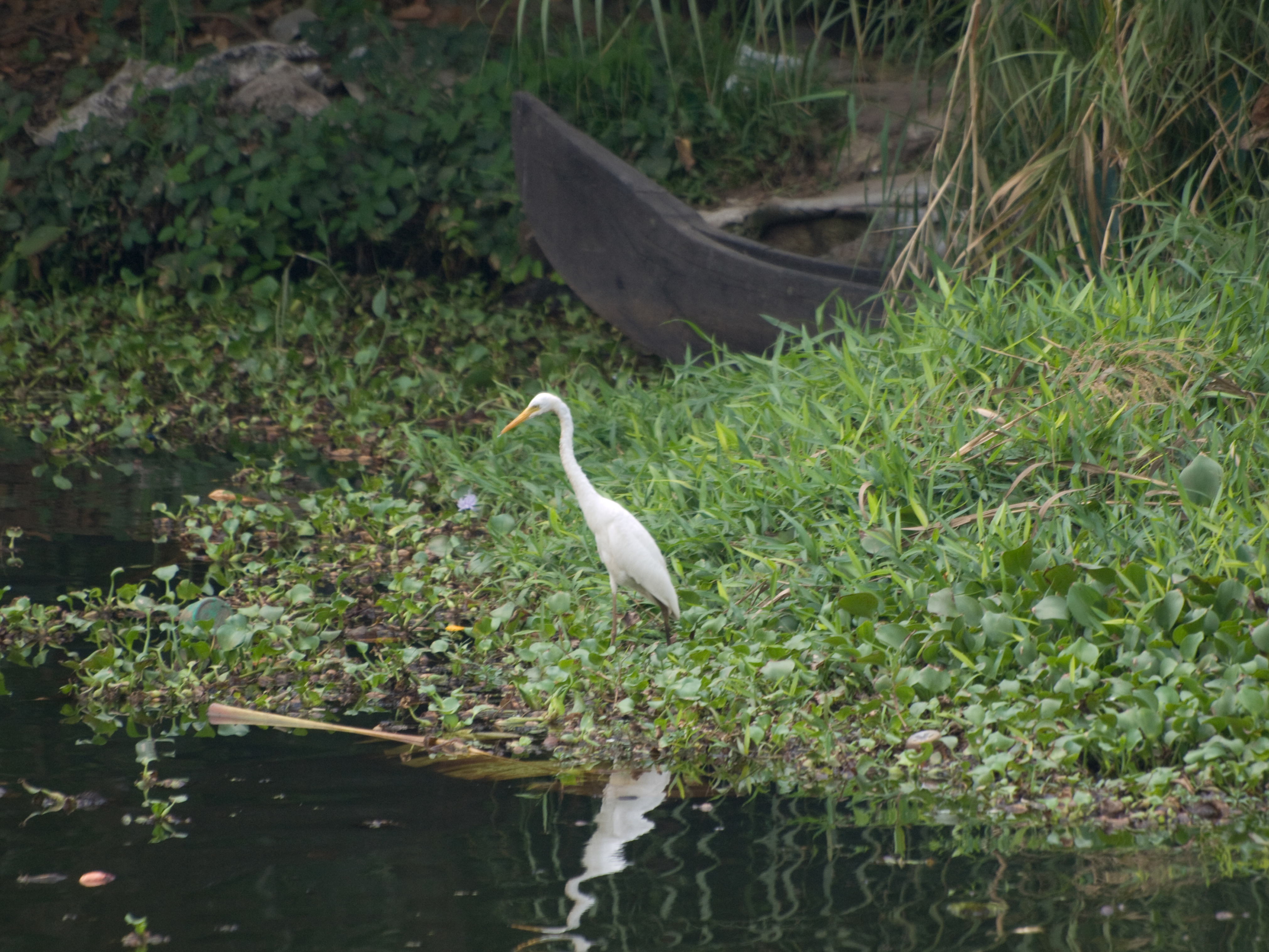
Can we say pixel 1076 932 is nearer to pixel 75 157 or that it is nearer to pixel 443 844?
pixel 443 844

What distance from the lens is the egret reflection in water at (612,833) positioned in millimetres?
2264

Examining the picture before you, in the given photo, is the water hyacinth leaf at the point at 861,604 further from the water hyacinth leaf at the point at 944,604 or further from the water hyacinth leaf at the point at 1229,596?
the water hyacinth leaf at the point at 1229,596

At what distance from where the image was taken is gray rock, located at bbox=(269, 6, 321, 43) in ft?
27.9

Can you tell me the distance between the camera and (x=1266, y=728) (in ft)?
8.82

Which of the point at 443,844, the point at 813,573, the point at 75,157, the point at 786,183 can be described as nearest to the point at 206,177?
the point at 75,157

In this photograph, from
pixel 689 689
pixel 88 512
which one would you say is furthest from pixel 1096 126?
pixel 88 512

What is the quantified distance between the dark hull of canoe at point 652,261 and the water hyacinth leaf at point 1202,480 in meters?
1.93

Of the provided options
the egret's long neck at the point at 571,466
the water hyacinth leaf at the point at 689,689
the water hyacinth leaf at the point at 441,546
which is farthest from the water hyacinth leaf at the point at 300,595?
the water hyacinth leaf at the point at 689,689

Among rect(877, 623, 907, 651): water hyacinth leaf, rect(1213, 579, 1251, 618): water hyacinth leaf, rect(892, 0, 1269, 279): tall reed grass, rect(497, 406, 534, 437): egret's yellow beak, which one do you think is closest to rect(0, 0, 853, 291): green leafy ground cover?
rect(892, 0, 1269, 279): tall reed grass

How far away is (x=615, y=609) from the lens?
3.50m

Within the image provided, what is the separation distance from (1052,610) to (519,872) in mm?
1372

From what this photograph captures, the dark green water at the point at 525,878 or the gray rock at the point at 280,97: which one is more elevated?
the gray rock at the point at 280,97

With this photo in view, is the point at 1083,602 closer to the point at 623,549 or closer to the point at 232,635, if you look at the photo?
the point at 623,549

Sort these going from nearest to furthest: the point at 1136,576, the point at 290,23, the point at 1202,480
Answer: the point at 1136,576 → the point at 1202,480 → the point at 290,23
